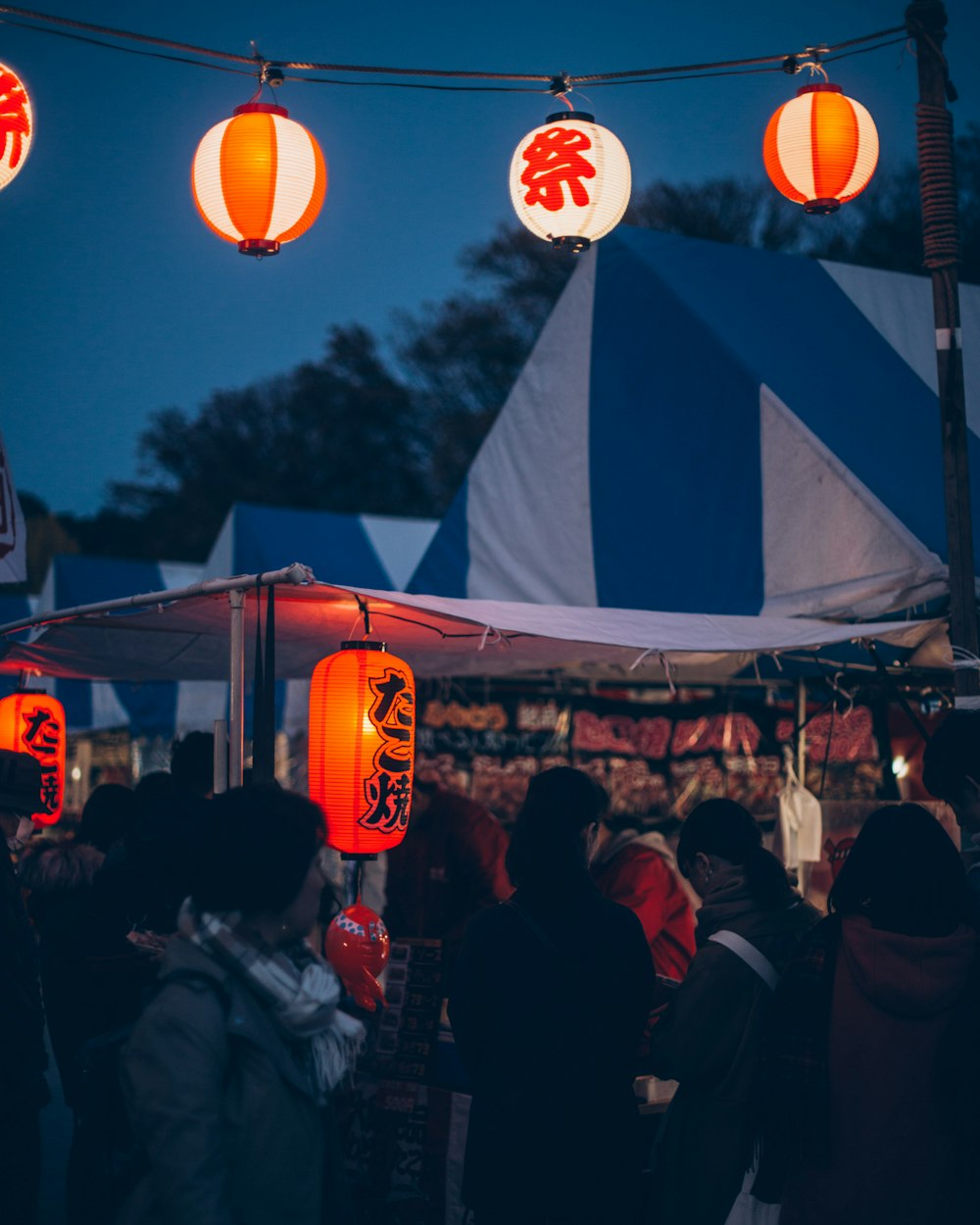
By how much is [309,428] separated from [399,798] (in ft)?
84.5

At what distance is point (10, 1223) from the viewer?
319 cm

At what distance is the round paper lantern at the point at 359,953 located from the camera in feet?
13.4

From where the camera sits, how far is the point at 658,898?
4707 millimetres

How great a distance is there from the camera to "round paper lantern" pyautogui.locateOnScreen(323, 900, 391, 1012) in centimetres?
409

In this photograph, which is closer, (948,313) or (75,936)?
(75,936)

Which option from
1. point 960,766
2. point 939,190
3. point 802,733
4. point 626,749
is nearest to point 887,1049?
point 960,766

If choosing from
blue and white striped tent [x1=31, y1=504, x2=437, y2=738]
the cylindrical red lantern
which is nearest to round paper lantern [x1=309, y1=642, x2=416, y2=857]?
the cylindrical red lantern

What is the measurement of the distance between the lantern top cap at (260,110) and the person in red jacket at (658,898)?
3554 millimetres

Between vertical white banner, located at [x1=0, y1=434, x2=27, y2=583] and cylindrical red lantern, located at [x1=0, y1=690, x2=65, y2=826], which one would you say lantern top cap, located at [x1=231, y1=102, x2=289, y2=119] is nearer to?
vertical white banner, located at [x1=0, y1=434, x2=27, y2=583]

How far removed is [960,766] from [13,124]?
4.49 m

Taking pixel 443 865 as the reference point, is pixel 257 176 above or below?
above

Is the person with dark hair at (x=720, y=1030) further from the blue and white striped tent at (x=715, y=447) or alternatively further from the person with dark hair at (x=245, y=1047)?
the blue and white striped tent at (x=715, y=447)

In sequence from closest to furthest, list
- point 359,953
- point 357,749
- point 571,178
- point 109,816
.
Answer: point 359,953 → point 357,749 → point 109,816 → point 571,178

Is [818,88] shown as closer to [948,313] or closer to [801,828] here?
[948,313]
